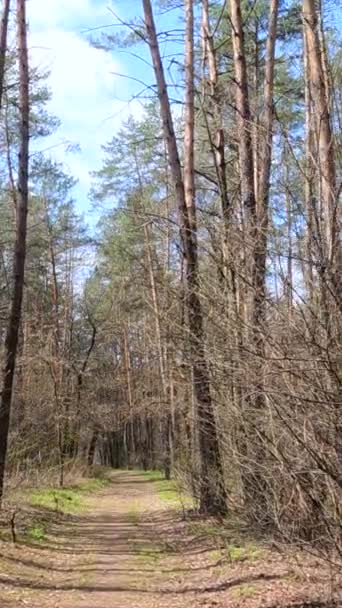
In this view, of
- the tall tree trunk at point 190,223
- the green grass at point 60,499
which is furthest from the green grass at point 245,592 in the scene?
the green grass at point 60,499

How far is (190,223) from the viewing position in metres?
9.40

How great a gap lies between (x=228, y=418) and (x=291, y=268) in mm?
2282

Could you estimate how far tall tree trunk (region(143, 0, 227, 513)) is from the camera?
953cm

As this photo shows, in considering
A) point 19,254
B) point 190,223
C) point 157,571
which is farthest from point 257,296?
point 19,254

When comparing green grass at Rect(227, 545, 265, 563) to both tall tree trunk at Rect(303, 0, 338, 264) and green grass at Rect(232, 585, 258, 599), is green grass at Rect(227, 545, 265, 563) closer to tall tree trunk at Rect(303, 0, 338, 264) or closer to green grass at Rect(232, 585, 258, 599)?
green grass at Rect(232, 585, 258, 599)

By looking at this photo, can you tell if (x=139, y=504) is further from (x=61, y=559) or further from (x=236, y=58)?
(x=236, y=58)

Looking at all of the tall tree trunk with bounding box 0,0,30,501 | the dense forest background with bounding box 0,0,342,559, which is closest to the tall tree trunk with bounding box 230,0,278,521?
the dense forest background with bounding box 0,0,342,559

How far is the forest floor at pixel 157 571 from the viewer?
21.7ft

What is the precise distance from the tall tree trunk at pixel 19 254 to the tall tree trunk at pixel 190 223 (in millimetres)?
2276

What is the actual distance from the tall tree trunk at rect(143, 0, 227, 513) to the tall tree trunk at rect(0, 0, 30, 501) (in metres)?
2.28

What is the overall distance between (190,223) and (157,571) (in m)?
4.35

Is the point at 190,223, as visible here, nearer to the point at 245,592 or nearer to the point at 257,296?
the point at 257,296

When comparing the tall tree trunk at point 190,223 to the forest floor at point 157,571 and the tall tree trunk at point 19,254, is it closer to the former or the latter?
the forest floor at point 157,571

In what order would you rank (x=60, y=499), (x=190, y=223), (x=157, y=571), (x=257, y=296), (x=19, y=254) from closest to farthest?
(x=257, y=296), (x=157, y=571), (x=190, y=223), (x=19, y=254), (x=60, y=499)
